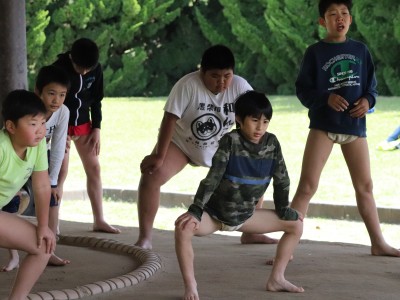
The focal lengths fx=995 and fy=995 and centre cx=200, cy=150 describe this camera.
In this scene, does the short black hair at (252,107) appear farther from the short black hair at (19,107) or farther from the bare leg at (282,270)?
the short black hair at (19,107)

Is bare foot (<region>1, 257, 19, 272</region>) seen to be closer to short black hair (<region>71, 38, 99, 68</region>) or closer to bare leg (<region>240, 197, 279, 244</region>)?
short black hair (<region>71, 38, 99, 68</region>)

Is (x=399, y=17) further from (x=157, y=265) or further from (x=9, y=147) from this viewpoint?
(x=9, y=147)

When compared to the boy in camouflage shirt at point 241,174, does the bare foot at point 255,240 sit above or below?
below

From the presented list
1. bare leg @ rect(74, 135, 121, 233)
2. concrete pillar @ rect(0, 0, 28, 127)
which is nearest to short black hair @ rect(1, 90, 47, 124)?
bare leg @ rect(74, 135, 121, 233)

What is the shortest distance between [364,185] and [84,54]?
1.64 meters

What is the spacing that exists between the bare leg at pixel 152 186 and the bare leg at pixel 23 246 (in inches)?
60.8

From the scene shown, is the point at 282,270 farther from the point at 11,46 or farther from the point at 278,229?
the point at 11,46

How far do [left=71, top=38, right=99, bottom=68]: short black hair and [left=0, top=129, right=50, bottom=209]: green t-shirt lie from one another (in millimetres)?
1521

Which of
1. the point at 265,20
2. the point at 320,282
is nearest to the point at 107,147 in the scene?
the point at 265,20

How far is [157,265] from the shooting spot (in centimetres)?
472

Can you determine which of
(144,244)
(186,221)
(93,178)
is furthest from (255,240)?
(186,221)

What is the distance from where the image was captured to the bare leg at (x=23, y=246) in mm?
3711

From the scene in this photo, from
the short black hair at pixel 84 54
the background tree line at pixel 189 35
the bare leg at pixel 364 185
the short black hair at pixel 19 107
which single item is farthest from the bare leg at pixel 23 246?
the background tree line at pixel 189 35

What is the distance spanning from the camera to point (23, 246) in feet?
12.3
